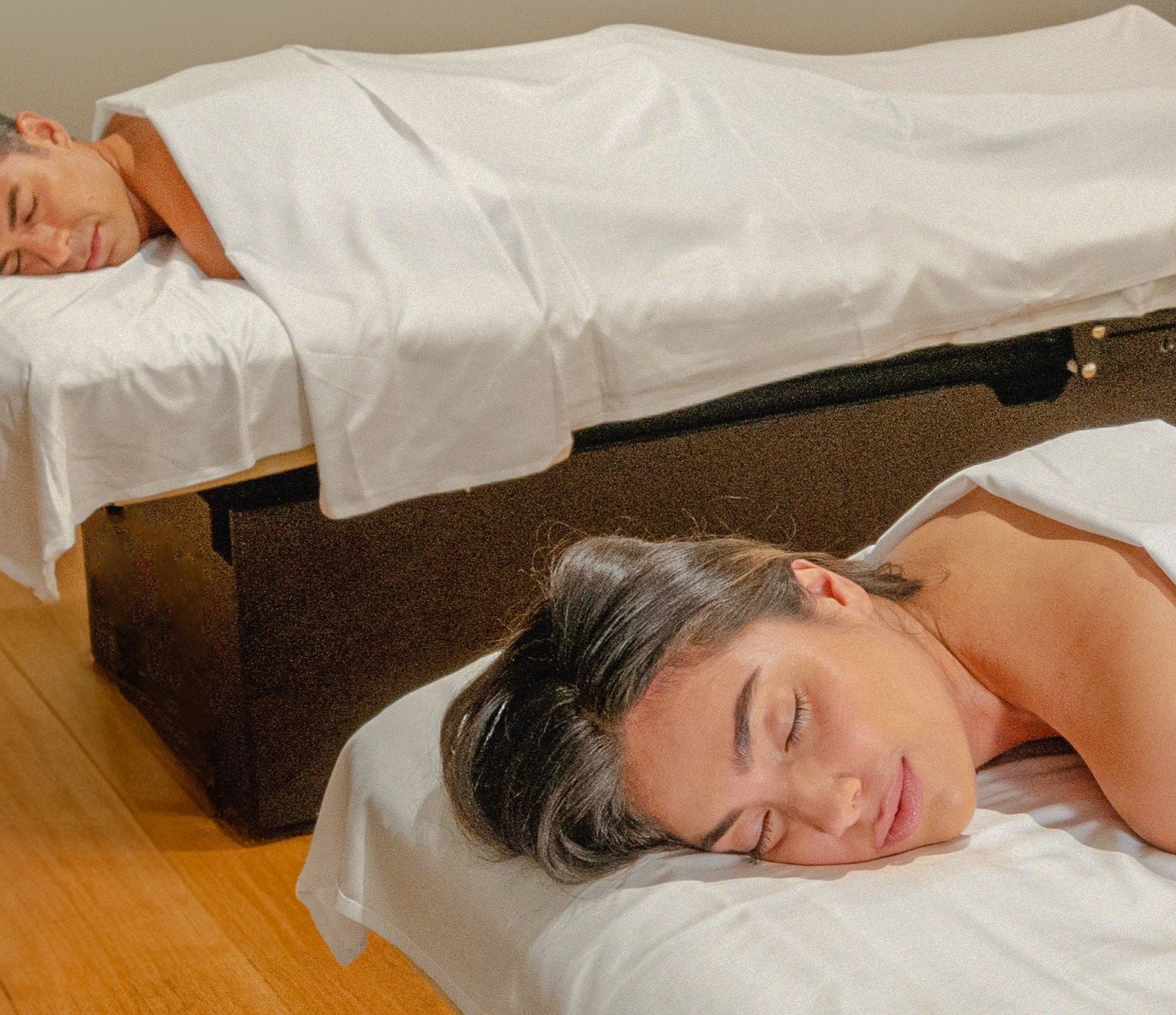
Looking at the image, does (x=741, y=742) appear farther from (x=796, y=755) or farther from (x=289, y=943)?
(x=289, y=943)

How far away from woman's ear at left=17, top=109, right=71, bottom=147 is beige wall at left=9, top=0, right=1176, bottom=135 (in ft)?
2.11

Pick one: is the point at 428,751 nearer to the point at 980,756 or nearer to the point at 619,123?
the point at 980,756

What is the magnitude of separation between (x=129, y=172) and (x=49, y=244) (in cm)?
17

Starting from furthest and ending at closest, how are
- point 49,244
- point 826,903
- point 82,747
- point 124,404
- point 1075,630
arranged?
point 82,747 → point 49,244 → point 124,404 → point 1075,630 → point 826,903

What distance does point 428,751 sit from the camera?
4.11 feet

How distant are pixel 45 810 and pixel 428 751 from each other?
2.85 feet

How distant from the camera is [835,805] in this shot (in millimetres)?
1041

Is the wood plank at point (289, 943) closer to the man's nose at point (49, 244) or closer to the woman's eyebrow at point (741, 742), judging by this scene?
the woman's eyebrow at point (741, 742)

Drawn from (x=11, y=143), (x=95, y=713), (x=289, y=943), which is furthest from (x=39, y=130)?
(x=289, y=943)

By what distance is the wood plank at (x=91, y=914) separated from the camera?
1593 mm

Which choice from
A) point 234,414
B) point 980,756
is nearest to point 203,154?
point 234,414

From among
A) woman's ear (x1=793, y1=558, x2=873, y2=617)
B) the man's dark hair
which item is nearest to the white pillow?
the man's dark hair

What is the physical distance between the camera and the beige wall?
2.53 m

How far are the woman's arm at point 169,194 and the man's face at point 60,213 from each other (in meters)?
0.03
